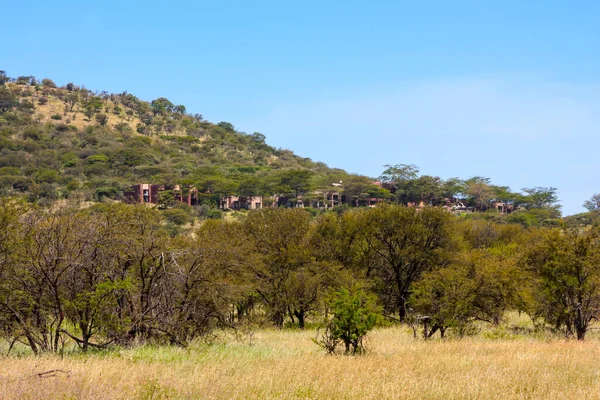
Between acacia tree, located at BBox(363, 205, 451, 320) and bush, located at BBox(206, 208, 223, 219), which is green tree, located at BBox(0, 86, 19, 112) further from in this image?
acacia tree, located at BBox(363, 205, 451, 320)

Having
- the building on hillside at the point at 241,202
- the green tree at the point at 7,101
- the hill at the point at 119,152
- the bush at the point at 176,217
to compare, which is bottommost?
the bush at the point at 176,217

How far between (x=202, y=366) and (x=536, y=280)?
14795mm

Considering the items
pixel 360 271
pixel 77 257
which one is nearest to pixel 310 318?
pixel 360 271

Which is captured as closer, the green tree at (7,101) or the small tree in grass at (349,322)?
the small tree in grass at (349,322)

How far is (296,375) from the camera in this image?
11094mm

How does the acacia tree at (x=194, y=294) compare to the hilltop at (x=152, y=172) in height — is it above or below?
below

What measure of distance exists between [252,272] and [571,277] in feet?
46.9

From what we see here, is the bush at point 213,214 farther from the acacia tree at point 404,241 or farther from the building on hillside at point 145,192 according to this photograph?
the acacia tree at point 404,241

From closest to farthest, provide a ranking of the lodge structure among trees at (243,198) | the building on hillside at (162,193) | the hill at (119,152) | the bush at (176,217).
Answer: the bush at (176,217), the building on hillside at (162,193), the lodge structure among trees at (243,198), the hill at (119,152)

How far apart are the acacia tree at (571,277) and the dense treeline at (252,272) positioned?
48 mm

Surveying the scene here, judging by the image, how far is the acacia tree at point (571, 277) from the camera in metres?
20.1

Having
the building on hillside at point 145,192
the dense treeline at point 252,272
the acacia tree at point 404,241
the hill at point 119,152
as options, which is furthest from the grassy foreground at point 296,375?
the building on hillside at point 145,192

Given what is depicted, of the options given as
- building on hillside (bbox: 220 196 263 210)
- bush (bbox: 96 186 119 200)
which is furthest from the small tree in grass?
building on hillside (bbox: 220 196 263 210)

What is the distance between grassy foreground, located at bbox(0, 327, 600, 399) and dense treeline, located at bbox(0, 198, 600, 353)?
1.49 m
